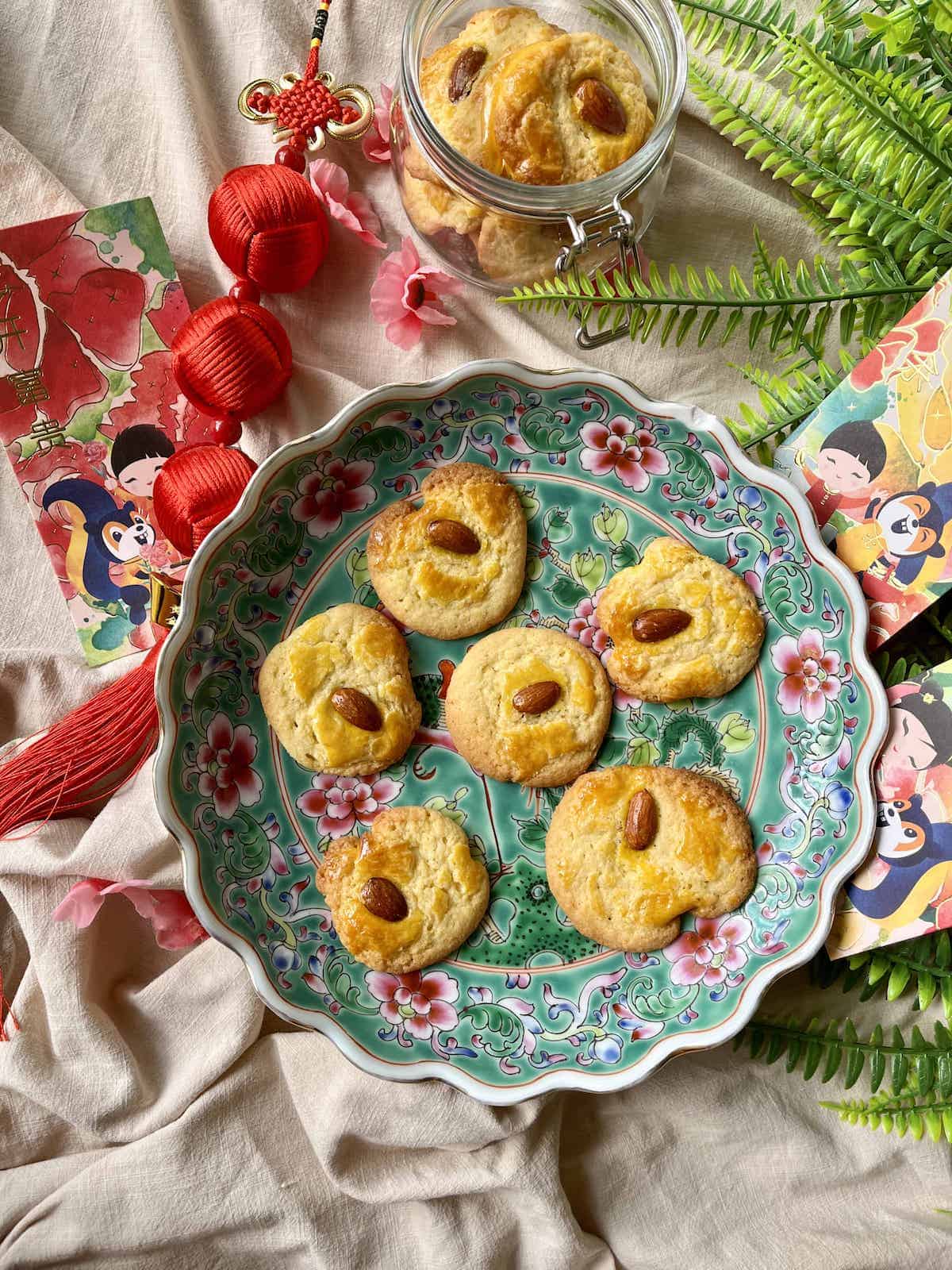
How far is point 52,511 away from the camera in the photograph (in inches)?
68.7

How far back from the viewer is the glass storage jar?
145 cm

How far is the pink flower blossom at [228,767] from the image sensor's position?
5.20 ft

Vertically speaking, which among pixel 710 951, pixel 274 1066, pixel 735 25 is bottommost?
pixel 274 1066

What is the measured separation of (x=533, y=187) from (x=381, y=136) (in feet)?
1.58

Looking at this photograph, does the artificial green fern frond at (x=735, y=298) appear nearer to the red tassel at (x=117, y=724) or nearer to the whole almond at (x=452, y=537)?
the whole almond at (x=452, y=537)

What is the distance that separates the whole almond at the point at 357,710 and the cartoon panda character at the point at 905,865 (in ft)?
2.47

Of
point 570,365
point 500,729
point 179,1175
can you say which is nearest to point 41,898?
point 179,1175

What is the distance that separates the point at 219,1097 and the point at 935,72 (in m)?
1.88

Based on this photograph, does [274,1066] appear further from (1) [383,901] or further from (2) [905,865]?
(2) [905,865]

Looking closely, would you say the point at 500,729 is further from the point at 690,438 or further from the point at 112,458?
the point at 112,458

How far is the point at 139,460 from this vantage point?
1762 mm

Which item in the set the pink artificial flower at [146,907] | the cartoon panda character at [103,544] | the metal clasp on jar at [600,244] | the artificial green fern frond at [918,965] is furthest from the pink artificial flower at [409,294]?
the artificial green fern frond at [918,965]

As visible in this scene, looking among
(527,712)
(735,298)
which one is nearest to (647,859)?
(527,712)

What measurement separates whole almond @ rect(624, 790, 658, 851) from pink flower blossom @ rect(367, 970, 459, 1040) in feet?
1.20
